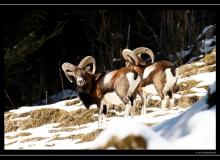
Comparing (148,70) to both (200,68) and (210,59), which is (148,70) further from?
(210,59)

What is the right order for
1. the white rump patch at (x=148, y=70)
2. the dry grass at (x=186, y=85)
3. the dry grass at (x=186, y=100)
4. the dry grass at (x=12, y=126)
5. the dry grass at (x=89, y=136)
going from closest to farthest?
the dry grass at (x=89, y=136)
the dry grass at (x=186, y=100)
the white rump patch at (x=148, y=70)
the dry grass at (x=12, y=126)
the dry grass at (x=186, y=85)

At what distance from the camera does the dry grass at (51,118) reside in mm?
15023

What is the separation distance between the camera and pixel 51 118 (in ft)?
50.6

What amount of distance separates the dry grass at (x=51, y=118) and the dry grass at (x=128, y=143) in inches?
226

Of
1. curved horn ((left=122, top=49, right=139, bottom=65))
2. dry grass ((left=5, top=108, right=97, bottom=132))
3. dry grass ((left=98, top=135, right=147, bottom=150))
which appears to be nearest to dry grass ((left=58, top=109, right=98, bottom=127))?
dry grass ((left=5, top=108, right=97, bottom=132))

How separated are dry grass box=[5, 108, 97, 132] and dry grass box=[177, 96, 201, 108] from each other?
1700 millimetres

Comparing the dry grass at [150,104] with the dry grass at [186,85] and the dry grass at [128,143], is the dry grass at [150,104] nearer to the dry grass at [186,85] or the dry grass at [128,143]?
the dry grass at [186,85]

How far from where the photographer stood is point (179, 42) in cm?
2386

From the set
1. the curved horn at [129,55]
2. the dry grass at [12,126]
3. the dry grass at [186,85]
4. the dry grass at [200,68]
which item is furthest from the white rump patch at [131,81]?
the dry grass at [200,68]

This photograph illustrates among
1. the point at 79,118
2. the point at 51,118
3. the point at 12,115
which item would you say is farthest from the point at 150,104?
the point at 12,115
